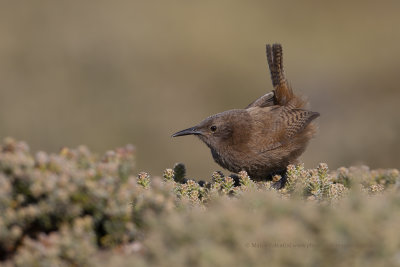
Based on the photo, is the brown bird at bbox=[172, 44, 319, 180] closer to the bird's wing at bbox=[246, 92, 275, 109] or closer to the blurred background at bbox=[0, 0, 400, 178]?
the bird's wing at bbox=[246, 92, 275, 109]

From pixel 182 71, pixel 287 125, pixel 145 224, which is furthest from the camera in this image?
pixel 182 71

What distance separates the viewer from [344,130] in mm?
12719

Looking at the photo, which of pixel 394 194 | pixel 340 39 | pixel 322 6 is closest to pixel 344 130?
pixel 340 39

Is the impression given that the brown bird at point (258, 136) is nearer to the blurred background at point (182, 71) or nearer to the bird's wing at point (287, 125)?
the bird's wing at point (287, 125)

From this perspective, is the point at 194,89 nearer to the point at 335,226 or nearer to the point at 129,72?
the point at 129,72

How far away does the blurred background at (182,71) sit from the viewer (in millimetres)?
12664

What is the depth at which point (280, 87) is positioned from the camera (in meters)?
6.26

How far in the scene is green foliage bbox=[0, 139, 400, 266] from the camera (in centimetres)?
215

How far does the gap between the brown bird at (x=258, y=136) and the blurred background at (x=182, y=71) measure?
5.27 meters

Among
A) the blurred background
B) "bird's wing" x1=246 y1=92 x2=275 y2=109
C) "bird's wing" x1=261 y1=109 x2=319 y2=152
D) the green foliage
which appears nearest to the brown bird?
"bird's wing" x1=261 y1=109 x2=319 y2=152

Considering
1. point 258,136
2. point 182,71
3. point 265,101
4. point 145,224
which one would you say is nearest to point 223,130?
point 258,136

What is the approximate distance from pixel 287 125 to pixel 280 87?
2.03 ft

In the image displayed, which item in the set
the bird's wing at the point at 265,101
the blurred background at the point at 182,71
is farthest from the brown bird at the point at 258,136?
the blurred background at the point at 182,71

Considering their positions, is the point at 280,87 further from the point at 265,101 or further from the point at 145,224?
the point at 145,224
